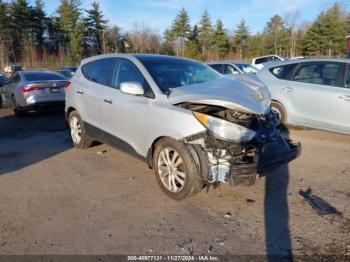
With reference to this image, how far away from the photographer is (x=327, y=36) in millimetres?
52344

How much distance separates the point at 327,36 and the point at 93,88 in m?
55.5

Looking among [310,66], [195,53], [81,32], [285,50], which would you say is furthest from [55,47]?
[310,66]

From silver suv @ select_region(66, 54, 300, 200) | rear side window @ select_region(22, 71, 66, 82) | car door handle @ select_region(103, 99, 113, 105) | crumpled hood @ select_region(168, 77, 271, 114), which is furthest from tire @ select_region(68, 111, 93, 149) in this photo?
rear side window @ select_region(22, 71, 66, 82)

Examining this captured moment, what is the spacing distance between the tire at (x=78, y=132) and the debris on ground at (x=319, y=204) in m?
3.86

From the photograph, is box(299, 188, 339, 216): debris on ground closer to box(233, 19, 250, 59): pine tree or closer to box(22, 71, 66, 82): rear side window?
box(22, 71, 66, 82): rear side window

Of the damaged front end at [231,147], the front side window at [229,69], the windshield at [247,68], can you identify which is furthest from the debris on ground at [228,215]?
the windshield at [247,68]

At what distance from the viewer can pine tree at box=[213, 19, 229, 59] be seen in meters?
59.2

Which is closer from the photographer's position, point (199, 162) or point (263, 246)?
point (263, 246)

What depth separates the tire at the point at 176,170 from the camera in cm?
375

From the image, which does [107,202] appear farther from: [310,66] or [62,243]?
[310,66]

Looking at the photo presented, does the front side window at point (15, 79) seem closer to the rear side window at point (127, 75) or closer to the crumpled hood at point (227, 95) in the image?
the rear side window at point (127, 75)

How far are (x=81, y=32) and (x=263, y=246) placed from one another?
195ft

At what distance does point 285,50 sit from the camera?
5969 centimetres

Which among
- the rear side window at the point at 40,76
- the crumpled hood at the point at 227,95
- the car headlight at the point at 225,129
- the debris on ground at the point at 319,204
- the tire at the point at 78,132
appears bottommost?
the debris on ground at the point at 319,204
